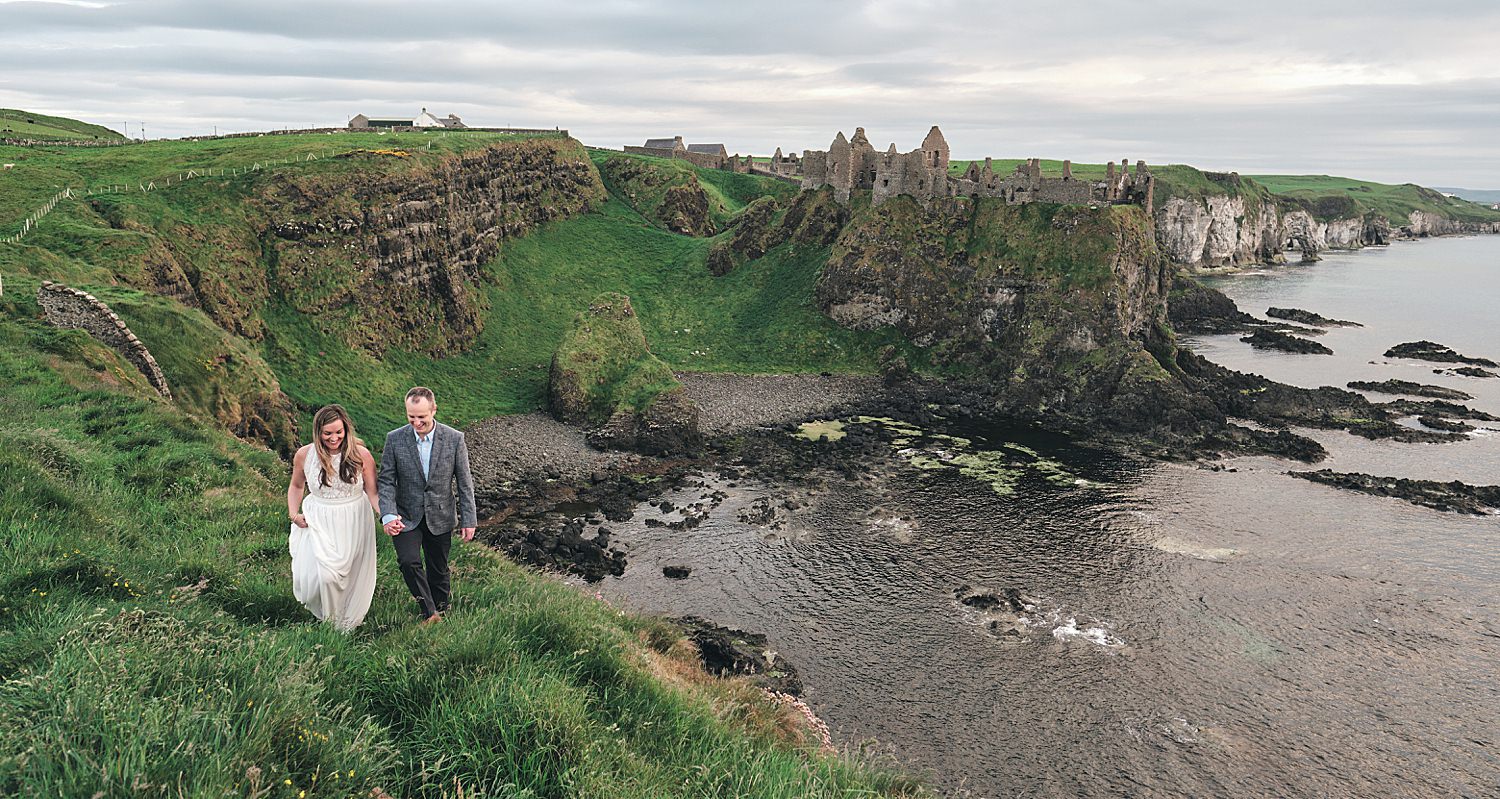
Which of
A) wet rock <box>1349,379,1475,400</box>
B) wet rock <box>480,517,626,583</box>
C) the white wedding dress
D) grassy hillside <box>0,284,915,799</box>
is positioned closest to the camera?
grassy hillside <box>0,284,915,799</box>

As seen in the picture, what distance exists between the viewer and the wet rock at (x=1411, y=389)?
67.9 m

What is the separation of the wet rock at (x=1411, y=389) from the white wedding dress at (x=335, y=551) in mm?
84144

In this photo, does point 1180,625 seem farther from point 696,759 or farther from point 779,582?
point 696,759

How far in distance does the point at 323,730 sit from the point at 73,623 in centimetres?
310

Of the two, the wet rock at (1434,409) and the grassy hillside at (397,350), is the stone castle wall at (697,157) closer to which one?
the grassy hillside at (397,350)

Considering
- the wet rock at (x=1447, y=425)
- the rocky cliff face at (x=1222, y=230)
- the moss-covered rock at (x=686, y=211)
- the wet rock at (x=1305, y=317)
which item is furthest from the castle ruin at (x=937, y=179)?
the rocky cliff face at (x=1222, y=230)

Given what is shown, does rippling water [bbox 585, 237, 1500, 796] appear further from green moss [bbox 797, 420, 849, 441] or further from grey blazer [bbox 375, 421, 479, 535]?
grey blazer [bbox 375, 421, 479, 535]

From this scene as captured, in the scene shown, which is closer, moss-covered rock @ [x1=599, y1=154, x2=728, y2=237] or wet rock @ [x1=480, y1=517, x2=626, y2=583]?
wet rock @ [x1=480, y1=517, x2=626, y2=583]

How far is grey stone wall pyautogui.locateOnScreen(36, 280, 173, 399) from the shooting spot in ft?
89.1

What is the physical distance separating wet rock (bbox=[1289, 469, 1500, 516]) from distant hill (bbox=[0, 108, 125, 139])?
101776 millimetres

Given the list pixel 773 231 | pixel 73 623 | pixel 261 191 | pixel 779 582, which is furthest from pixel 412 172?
pixel 73 623

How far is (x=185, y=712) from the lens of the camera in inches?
242

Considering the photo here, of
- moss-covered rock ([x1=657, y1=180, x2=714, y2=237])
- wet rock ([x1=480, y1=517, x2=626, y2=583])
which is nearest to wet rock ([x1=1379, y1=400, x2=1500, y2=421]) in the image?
wet rock ([x1=480, y1=517, x2=626, y2=583])

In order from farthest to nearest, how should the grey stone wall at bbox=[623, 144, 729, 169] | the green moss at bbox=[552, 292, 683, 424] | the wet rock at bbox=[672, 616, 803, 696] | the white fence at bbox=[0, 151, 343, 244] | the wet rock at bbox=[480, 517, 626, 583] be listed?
the grey stone wall at bbox=[623, 144, 729, 169] → the green moss at bbox=[552, 292, 683, 424] → the white fence at bbox=[0, 151, 343, 244] → the wet rock at bbox=[480, 517, 626, 583] → the wet rock at bbox=[672, 616, 803, 696]
